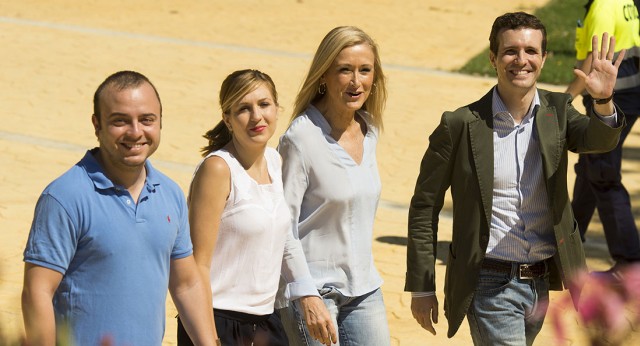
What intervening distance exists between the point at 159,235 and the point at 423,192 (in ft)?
4.54

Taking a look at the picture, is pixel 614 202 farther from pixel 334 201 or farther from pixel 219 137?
pixel 219 137

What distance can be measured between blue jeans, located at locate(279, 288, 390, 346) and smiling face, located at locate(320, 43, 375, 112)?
0.72 meters

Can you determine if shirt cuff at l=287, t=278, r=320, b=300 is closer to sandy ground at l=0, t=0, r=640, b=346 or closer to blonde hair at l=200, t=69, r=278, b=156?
blonde hair at l=200, t=69, r=278, b=156

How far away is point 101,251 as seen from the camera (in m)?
3.34

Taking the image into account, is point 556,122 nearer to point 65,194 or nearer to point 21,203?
point 65,194

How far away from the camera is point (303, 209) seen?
4473 mm

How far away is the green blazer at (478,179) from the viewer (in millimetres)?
4434

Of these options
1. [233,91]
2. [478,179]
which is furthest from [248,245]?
[478,179]

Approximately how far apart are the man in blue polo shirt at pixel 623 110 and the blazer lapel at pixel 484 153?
3200 millimetres

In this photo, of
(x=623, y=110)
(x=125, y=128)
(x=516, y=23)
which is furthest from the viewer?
(x=623, y=110)

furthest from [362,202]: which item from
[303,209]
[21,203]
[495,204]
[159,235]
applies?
[21,203]

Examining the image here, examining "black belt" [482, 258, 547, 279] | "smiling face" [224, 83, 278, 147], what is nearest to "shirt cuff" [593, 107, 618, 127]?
"black belt" [482, 258, 547, 279]

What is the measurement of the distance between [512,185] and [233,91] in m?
1.10

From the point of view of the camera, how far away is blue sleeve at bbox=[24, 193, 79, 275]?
3.25 meters
